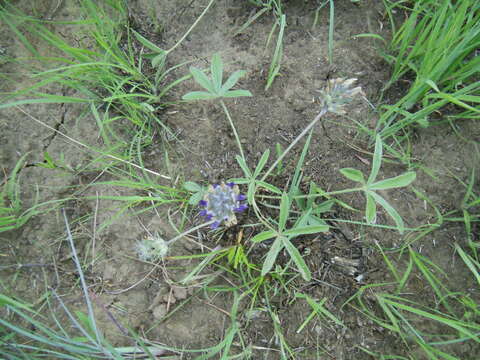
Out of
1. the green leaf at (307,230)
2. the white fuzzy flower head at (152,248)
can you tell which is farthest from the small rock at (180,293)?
the green leaf at (307,230)

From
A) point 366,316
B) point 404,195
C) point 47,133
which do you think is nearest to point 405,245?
point 404,195

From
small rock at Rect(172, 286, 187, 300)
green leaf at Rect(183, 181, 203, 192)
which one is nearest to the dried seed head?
green leaf at Rect(183, 181, 203, 192)

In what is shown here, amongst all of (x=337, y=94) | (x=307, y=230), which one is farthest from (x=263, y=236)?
(x=337, y=94)

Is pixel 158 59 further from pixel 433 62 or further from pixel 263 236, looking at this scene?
pixel 433 62

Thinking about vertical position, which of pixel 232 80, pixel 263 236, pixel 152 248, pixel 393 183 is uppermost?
pixel 232 80

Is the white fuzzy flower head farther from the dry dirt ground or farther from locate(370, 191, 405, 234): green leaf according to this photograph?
locate(370, 191, 405, 234): green leaf

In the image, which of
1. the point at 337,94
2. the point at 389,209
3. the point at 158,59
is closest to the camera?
the point at 337,94

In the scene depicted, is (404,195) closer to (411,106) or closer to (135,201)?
(411,106)
